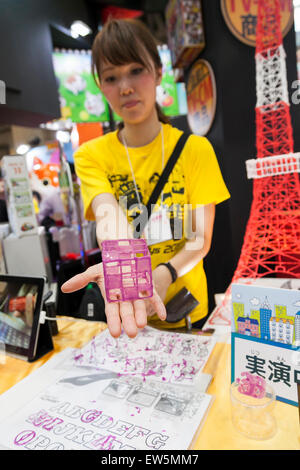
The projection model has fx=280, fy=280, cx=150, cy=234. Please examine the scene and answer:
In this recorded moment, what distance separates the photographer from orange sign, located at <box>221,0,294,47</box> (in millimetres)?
753

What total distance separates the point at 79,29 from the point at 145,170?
0.60m

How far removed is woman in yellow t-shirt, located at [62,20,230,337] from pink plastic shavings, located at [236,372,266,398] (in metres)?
0.23

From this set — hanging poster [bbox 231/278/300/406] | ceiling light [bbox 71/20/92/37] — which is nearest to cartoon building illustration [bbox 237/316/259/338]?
hanging poster [bbox 231/278/300/406]

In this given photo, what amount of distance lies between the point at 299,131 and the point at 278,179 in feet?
0.45

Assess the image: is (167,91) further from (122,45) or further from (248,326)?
(248,326)

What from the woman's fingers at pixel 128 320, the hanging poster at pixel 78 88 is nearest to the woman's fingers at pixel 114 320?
the woman's fingers at pixel 128 320

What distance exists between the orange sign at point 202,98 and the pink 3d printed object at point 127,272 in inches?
17.6

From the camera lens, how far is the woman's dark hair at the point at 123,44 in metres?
0.63

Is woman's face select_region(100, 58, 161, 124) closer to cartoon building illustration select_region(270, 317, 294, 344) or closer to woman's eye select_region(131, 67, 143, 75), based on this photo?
woman's eye select_region(131, 67, 143, 75)

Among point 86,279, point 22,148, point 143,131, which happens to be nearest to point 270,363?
point 86,279

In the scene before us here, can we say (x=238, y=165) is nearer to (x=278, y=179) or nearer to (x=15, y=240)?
(x=278, y=179)

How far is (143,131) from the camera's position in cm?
71

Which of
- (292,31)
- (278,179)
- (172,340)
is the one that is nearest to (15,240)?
(172,340)

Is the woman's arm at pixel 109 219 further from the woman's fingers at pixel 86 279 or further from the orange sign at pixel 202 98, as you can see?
the orange sign at pixel 202 98
